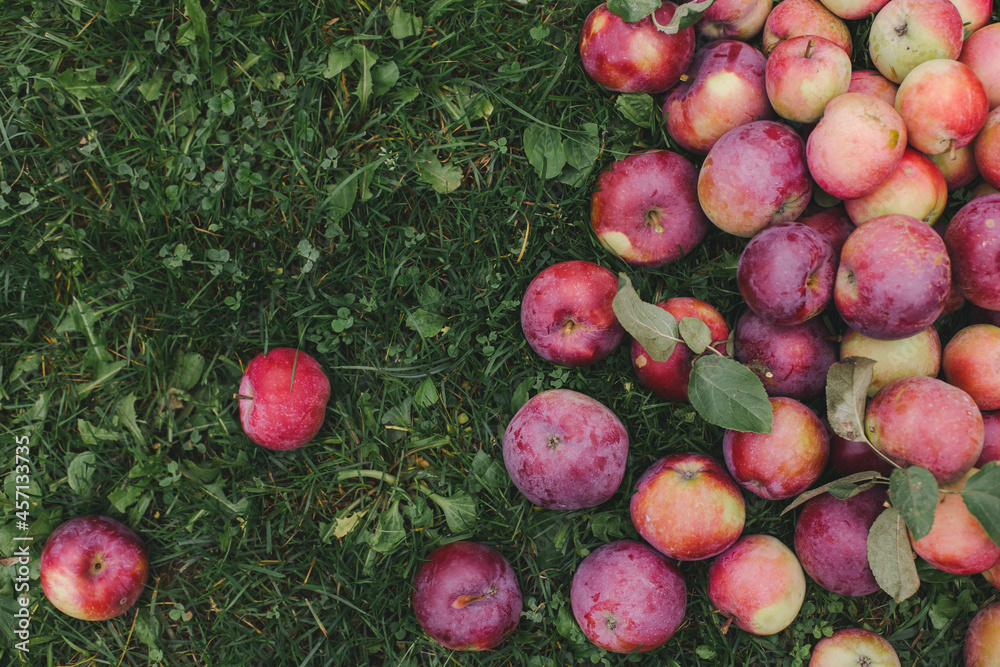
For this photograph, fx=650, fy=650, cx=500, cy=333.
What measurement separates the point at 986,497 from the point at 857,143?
1.32 metres

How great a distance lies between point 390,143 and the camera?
118 inches

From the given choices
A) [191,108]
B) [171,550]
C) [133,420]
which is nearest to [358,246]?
[191,108]

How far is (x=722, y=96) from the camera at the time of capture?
2668mm

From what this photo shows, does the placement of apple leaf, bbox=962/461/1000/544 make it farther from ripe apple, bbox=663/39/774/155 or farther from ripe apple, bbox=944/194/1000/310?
ripe apple, bbox=663/39/774/155

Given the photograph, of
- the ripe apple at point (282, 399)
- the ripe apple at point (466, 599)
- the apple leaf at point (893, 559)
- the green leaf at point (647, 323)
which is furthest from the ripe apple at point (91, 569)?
the apple leaf at point (893, 559)

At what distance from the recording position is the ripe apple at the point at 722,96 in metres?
2.66

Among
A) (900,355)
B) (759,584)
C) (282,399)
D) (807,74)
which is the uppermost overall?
(807,74)

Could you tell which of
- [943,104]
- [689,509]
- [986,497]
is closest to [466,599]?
[689,509]

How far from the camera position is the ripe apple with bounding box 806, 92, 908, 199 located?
94.3 inches

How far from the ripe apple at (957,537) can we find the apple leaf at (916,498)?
16cm

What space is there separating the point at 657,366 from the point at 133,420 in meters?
2.33

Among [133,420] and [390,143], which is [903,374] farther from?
[133,420]

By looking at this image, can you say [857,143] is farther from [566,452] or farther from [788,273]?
[566,452]

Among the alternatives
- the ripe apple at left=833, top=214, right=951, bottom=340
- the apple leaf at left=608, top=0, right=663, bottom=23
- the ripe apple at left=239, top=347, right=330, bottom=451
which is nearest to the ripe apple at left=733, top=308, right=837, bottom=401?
the ripe apple at left=833, top=214, right=951, bottom=340
